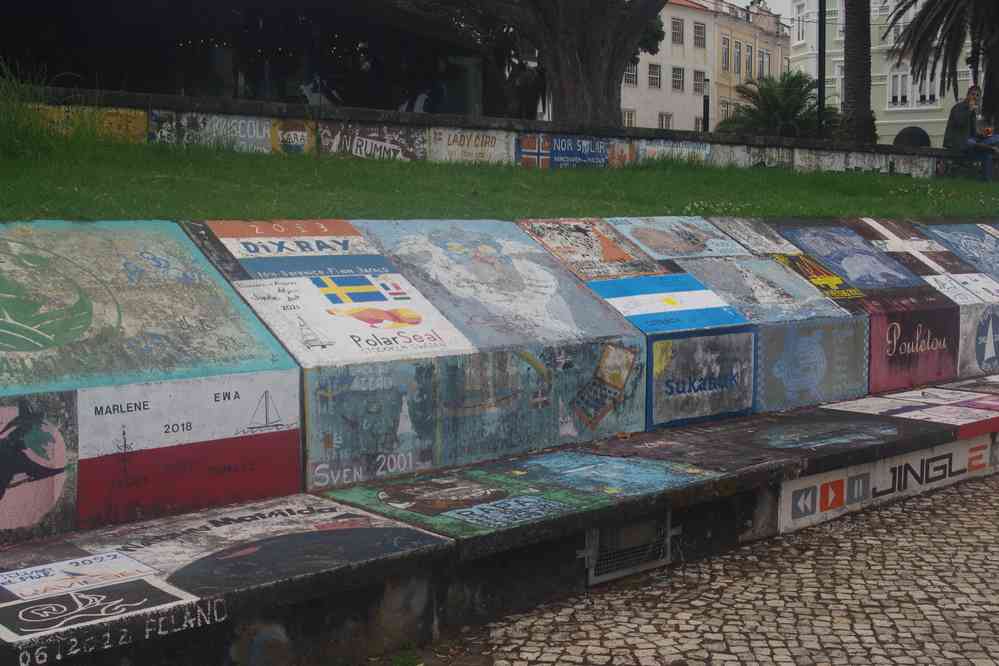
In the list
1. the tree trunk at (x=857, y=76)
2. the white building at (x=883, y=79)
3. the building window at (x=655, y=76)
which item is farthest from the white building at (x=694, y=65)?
the tree trunk at (x=857, y=76)

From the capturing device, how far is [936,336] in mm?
7824

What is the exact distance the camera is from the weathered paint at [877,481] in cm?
556

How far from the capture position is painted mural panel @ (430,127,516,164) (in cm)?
1048

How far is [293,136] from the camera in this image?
30.9 ft

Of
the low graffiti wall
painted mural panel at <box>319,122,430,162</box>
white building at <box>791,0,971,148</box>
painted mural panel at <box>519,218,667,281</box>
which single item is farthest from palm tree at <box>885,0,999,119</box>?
painted mural panel at <box>519,218,667,281</box>

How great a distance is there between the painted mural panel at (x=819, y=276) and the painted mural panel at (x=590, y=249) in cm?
123

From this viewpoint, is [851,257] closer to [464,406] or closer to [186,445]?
[464,406]

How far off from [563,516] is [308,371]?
3.93ft

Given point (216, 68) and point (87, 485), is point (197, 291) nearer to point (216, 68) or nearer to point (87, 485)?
point (87, 485)

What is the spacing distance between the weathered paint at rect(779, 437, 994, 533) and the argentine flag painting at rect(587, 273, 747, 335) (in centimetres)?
110

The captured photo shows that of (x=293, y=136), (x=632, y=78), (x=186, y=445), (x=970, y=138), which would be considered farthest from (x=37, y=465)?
(x=632, y=78)

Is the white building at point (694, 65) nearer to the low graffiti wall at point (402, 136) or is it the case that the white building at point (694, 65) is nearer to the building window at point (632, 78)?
the building window at point (632, 78)

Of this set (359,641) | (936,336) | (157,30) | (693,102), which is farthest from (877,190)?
(693,102)

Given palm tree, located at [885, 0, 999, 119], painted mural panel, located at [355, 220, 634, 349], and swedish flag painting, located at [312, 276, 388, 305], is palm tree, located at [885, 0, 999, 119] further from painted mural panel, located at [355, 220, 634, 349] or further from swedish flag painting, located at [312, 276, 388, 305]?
swedish flag painting, located at [312, 276, 388, 305]
